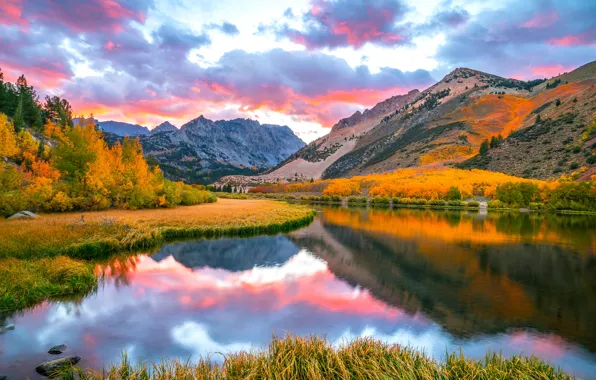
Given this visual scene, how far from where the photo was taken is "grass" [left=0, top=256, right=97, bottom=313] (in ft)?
45.6

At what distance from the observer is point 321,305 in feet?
53.2

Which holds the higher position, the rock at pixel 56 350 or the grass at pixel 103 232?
the grass at pixel 103 232

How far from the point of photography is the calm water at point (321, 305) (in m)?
11.5

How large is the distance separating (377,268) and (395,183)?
99819 millimetres

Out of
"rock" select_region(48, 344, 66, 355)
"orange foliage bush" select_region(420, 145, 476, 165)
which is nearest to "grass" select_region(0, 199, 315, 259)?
"rock" select_region(48, 344, 66, 355)

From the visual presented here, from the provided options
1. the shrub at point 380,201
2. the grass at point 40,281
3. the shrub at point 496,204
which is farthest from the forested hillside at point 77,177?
the shrub at point 496,204

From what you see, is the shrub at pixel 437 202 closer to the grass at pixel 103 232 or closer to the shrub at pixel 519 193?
the shrub at pixel 519 193

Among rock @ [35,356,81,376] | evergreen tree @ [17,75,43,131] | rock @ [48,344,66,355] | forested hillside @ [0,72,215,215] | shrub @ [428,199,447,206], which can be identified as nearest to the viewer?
rock @ [35,356,81,376]

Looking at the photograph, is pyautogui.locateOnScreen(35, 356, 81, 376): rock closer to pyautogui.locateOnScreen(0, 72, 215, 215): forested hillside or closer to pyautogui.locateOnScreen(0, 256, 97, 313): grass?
pyautogui.locateOnScreen(0, 256, 97, 313): grass

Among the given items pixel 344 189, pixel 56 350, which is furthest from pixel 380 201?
pixel 56 350

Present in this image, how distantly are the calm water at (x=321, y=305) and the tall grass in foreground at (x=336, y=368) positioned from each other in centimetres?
265

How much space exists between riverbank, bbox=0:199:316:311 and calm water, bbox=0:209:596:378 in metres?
1.24

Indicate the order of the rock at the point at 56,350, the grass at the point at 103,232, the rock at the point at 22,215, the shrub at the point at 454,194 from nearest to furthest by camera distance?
the rock at the point at 56,350 → the grass at the point at 103,232 → the rock at the point at 22,215 → the shrub at the point at 454,194

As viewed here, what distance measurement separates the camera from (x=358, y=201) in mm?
105562
